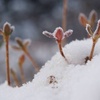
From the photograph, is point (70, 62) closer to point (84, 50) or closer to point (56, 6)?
point (84, 50)

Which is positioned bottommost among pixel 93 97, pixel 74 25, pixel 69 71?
pixel 93 97

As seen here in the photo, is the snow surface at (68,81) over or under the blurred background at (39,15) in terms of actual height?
under

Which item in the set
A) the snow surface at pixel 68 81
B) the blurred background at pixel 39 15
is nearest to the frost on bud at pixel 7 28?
the snow surface at pixel 68 81

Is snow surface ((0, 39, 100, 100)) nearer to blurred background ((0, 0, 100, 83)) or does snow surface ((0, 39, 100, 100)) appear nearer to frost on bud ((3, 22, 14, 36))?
frost on bud ((3, 22, 14, 36))

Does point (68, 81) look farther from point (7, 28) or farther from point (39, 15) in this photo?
point (39, 15)

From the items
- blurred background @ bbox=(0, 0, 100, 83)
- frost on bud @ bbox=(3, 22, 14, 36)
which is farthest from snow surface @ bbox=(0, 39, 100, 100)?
blurred background @ bbox=(0, 0, 100, 83)

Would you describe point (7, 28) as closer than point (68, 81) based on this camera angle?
No

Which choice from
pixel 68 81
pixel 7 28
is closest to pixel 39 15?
pixel 7 28

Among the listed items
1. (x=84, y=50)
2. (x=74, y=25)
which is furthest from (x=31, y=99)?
(x=74, y=25)

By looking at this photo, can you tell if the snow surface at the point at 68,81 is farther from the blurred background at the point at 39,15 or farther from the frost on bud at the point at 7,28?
the blurred background at the point at 39,15
